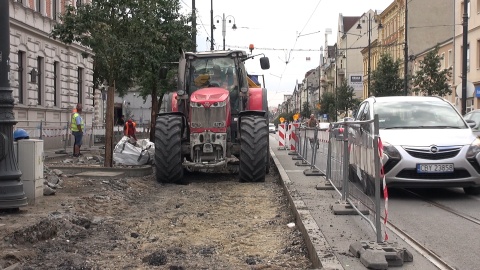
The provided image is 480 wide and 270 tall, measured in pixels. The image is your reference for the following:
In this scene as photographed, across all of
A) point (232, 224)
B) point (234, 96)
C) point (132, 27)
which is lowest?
point (232, 224)

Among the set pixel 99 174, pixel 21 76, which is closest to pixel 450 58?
pixel 21 76

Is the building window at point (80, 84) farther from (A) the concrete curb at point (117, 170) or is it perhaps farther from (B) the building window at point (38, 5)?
(A) the concrete curb at point (117, 170)

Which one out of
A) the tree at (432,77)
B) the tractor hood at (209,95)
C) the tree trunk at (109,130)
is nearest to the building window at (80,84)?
the tree at (432,77)

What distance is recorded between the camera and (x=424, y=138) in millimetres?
9039

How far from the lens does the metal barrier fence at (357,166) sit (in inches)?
218

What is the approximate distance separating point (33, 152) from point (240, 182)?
4.95m

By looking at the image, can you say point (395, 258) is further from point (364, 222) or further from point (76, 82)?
point (76, 82)

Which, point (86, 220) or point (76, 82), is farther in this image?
point (76, 82)

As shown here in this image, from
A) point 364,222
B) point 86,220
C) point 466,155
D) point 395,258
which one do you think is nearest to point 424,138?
point 466,155

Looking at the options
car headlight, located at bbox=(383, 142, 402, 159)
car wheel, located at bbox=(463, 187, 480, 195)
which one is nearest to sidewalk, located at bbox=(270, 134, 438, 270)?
car headlight, located at bbox=(383, 142, 402, 159)

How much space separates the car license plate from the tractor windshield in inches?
226

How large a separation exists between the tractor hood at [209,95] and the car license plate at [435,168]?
4710 millimetres

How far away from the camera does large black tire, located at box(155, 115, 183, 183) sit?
11914mm

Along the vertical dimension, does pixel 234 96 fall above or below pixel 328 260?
above
